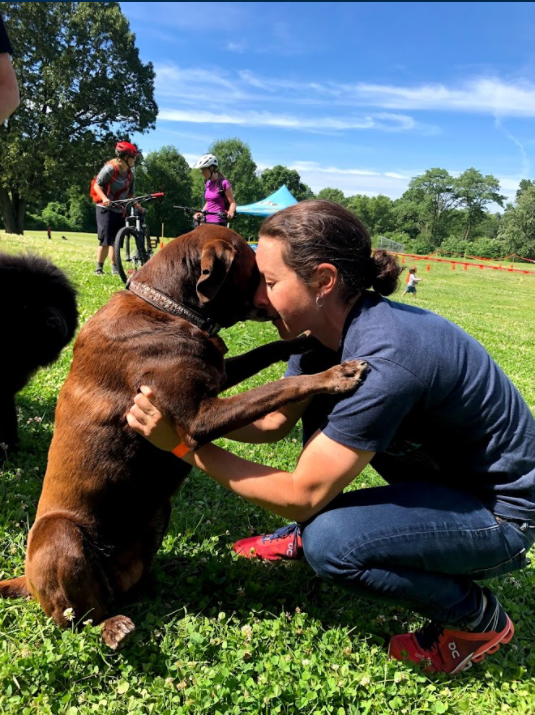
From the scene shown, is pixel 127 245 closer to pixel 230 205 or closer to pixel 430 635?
pixel 230 205

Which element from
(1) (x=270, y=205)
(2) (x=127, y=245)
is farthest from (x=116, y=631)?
(1) (x=270, y=205)

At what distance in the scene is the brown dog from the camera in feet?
6.86

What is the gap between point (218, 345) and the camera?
2367mm

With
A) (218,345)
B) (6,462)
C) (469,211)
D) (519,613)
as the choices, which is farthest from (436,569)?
(469,211)

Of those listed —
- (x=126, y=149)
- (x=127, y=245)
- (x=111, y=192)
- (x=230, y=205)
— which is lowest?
(x=127, y=245)

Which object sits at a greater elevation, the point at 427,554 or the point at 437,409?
the point at 437,409

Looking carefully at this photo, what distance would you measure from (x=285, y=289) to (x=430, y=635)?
1.67 metres

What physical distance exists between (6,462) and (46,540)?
1.40m

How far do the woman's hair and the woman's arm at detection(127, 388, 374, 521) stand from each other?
676 mm

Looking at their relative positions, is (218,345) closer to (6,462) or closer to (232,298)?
(232,298)

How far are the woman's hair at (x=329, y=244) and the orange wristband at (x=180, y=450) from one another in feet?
2.80

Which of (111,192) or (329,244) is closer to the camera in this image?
(329,244)

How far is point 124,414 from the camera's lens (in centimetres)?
221

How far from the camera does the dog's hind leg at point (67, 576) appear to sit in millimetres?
2076
